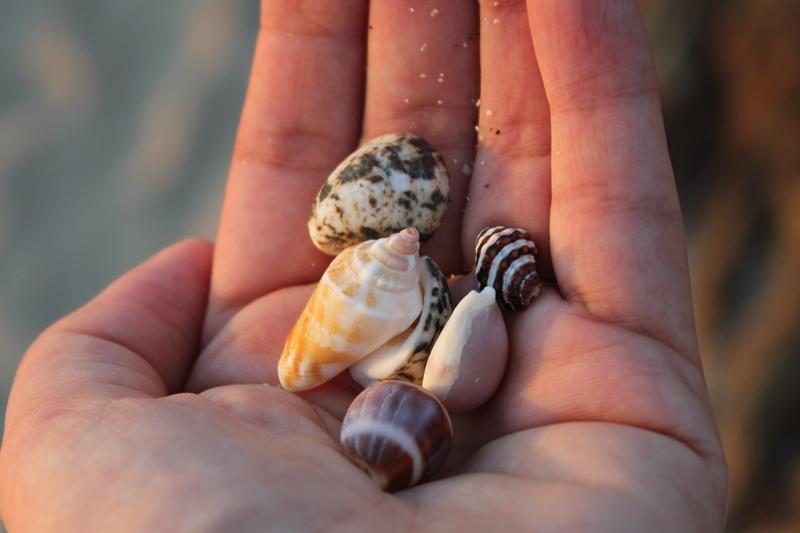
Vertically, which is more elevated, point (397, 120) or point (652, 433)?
point (397, 120)

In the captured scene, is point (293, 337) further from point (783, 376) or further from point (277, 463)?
point (783, 376)

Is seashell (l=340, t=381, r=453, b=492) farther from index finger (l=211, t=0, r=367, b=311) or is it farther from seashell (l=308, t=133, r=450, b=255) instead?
index finger (l=211, t=0, r=367, b=311)

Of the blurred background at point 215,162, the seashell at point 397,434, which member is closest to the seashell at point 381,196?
the seashell at point 397,434

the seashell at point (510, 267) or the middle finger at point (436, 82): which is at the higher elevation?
the middle finger at point (436, 82)

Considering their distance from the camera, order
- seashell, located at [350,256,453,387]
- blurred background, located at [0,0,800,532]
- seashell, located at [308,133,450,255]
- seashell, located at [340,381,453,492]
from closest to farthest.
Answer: seashell, located at [340,381,453,492] → seashell, located at [350,256,453,387] → seashell, located at [308,133,450,255] → blurred background, located at [0,0,800,532]

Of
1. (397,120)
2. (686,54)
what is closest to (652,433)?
(397,120)

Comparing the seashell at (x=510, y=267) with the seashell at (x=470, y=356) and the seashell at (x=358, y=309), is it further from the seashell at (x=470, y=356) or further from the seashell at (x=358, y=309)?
the seashell at (x=358, y=309)

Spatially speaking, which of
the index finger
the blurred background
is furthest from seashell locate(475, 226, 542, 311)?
the blurred background
